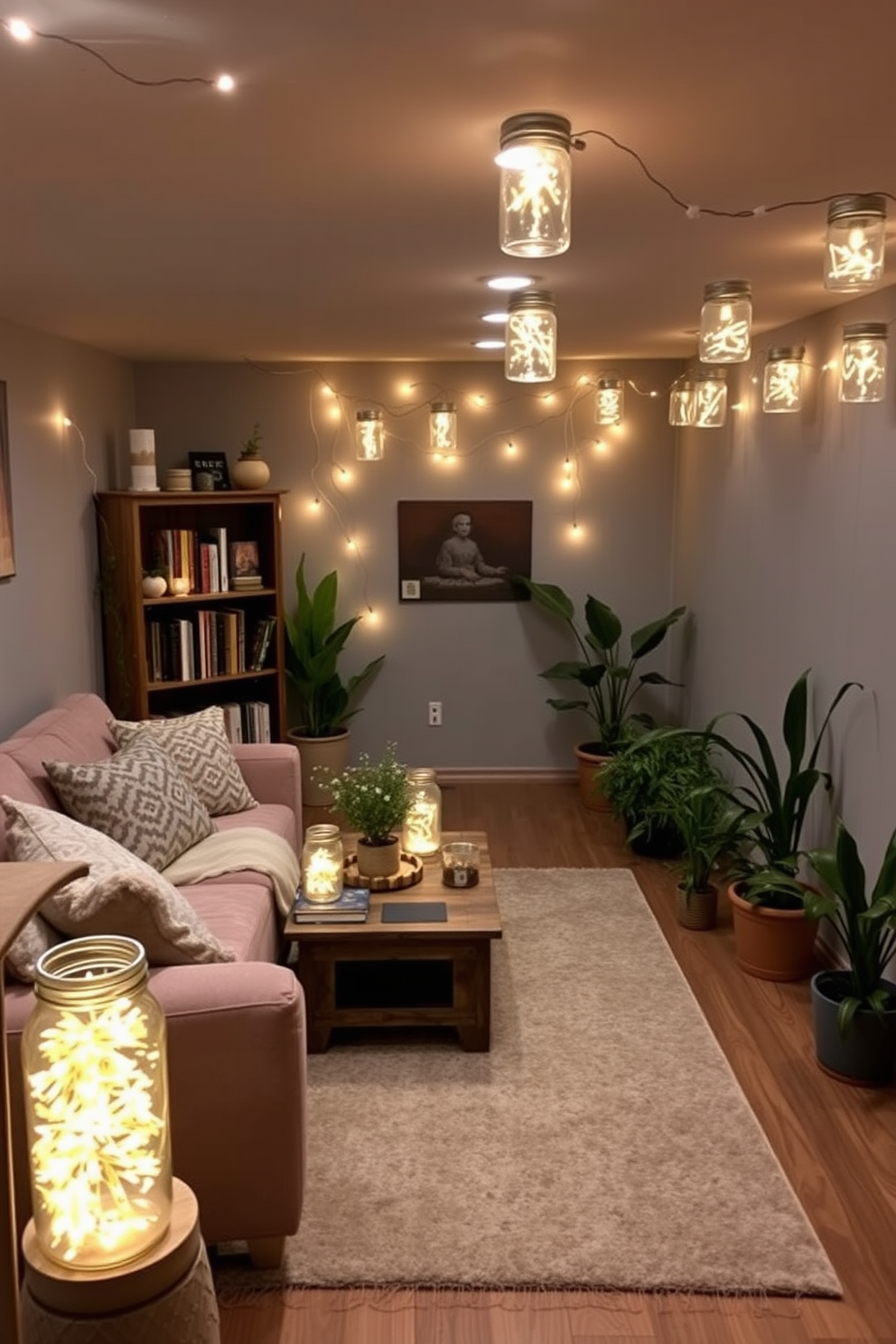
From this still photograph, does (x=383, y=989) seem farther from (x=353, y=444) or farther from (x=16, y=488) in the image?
(x=353, y=444)

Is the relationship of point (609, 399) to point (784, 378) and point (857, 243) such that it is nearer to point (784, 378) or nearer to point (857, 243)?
point (784, 378)

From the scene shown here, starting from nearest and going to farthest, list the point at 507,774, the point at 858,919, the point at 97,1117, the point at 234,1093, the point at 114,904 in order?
the point at 97,1117, the point at 234,1093, the point at 114,904, the point at 858,919, the point at 507,774

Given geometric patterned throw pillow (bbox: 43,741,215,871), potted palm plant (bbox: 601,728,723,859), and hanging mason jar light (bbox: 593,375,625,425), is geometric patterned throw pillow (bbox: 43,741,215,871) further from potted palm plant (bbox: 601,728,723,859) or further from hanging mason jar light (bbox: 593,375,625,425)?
hanging mason jar light (bbox: 593,375,625,425)

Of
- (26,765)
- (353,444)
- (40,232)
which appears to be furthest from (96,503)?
(40,232)

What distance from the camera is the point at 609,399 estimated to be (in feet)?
16.3

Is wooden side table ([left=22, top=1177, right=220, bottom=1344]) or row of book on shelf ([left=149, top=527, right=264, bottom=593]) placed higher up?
row of book on shelf ([left=149, top=527, right=264, bottom=593])

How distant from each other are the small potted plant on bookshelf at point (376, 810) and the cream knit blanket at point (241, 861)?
0.76 ft

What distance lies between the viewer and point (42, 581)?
3.89 m

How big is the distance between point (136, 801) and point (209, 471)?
240 centimetres

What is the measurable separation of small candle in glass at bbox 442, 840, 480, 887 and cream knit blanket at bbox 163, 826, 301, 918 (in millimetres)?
459

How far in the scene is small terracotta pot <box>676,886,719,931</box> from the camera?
385 cm

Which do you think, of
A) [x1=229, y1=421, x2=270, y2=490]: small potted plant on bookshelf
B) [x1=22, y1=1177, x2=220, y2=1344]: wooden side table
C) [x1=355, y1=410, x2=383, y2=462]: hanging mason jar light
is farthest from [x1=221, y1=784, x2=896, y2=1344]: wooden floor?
[x1=229, y1=421, x2=270, y2=490]: small potted plant on bookshelf

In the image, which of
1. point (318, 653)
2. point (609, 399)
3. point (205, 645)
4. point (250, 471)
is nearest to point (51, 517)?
point (205, 645)

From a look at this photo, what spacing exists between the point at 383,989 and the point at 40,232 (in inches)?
85.8
